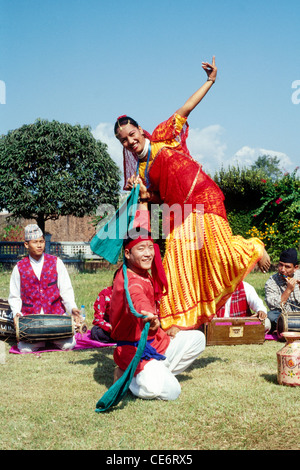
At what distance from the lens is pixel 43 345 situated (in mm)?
5762

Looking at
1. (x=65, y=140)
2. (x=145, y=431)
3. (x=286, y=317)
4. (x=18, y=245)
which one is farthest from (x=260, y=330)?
(x=18, y=245)

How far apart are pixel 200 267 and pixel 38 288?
2.31m

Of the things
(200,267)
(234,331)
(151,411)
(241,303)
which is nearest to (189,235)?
(200,267)

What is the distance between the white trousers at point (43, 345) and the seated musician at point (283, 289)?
2.63 metres

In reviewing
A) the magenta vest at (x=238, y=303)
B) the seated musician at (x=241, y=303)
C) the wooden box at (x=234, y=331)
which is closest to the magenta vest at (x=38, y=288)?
the wooden box at (x=234, y=331)

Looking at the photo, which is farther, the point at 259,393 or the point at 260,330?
the point at 260,330

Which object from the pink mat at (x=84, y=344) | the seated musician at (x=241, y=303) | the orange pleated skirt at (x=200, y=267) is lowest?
the pink mat at (x=84, y=344)

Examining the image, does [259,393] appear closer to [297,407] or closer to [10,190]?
[297,407]

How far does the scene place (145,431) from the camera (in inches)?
122

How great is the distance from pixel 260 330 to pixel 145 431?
3.02 metres

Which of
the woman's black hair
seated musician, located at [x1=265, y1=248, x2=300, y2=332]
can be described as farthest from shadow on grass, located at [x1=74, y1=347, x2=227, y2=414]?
the woman's black hair

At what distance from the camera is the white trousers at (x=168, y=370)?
147 inches

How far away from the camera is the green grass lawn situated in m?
2.98

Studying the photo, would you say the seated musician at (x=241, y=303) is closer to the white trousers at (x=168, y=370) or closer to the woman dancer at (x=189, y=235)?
the woman dancer at (x=189, y=235)
